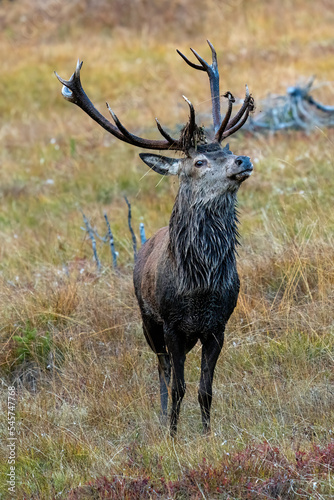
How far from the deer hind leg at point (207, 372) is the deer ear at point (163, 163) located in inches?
40.8

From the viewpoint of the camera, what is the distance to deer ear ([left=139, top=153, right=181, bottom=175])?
4.39 meters

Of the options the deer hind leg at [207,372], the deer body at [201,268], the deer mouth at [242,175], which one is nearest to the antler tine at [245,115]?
the deer body at [201,268]

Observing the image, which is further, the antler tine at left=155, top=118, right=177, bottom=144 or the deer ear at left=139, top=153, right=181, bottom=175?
the deer ear at left=139, top=153, right=181, bottom=175

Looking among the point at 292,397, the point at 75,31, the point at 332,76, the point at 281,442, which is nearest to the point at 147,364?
the point at 292,397

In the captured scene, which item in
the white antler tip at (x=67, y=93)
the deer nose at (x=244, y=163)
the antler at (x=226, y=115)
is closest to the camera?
the deer nose at (x=244, y=163)

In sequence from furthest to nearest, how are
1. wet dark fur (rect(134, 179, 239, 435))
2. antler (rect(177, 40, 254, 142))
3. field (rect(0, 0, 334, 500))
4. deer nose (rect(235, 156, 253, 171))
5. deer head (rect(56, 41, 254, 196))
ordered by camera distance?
antler (rect(177, 40, 254, 142)) < wet dark fur (rect(134, 179, 239, 435)) < deer head (rect(56, 41, 254, 196)) < deer nose (rect(235, 156, 253, 171)) < field (rect(0, 0, 334, 500))

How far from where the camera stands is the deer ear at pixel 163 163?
14.4ft

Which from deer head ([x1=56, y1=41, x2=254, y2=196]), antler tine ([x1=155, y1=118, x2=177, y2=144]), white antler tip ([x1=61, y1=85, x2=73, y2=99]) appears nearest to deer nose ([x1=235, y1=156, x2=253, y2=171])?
deer head ([x1=56, y1=41, x2=254, y2=196])

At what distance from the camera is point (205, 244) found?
166 inches

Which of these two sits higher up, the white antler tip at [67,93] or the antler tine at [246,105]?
the white antler tip at [67,93]

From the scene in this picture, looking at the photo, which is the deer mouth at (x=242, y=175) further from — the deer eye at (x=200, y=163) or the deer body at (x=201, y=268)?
the deer eye at (x=200, y=163)

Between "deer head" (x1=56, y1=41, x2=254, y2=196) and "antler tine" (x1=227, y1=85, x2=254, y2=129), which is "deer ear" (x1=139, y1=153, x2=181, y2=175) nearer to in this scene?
"deer head" (x1=56, y1=41, x2=254, y2=196)

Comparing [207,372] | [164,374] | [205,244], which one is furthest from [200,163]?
[164,374]

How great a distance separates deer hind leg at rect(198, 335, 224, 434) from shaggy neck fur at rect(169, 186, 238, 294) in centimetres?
32
